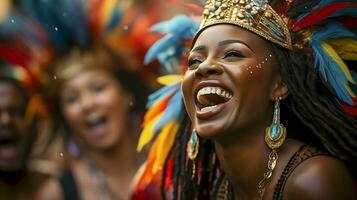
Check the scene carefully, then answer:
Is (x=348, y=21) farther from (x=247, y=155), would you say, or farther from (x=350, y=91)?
(x=247, y=155)

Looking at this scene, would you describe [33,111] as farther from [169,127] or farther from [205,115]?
[205,115]

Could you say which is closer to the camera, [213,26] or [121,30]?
[213,26]

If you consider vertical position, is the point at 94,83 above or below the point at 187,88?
below

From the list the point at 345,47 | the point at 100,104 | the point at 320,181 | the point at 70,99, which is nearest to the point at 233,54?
the point at 345,47

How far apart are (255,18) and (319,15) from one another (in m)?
0.29

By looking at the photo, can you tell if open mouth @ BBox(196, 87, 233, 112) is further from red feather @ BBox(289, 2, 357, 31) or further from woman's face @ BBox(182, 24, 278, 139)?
red feather @ BBox(289, 2, 357, 31)

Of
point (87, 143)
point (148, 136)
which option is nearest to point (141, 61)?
point (87, 143)

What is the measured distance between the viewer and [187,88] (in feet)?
11.8

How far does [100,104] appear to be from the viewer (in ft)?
19.9

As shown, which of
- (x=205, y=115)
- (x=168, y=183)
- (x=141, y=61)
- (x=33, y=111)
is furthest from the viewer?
(x=33, y=111)

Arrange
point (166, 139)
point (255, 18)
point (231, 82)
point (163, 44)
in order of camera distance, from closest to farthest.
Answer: point (231, 82)
point (255, 18)
point (166, 139)
point (163, 44)

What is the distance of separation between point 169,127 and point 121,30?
209 cm

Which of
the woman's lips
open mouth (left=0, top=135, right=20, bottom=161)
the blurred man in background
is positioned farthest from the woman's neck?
open mouth (left=0, top=135, right=20, bottom=161)

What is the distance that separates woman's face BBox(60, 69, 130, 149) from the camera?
6093mm
